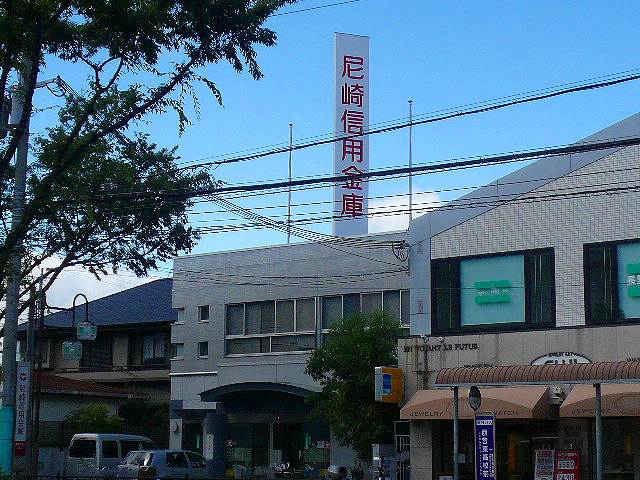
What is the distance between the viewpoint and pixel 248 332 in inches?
1526

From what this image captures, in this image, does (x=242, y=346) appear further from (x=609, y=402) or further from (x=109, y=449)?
(x=609, y=402)

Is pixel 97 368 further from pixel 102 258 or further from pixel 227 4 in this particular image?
pixel 227 4

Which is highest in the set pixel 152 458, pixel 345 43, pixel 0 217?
pixel 345 43

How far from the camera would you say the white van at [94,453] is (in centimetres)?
3506

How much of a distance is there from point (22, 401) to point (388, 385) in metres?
9.43

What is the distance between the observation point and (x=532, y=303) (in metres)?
26.7

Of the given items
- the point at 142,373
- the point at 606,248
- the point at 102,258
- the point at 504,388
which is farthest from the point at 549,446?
the point at 142,373

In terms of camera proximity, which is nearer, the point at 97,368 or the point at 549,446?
the point at 549,446

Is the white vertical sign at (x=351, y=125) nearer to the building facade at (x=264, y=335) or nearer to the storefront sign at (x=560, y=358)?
the building facade at (x=264, y=335)

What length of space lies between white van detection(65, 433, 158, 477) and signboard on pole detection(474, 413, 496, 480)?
1567 cm

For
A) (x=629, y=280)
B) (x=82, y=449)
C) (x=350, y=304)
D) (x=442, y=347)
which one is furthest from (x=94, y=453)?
(x=629, y=280)

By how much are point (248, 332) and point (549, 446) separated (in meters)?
15.2

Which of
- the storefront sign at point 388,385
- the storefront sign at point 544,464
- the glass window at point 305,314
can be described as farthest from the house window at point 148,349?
the storefront sign at point 544,464

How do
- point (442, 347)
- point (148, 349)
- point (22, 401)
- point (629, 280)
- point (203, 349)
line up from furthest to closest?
point (148, 349) → point (203, 349) → point (442, 347) → point (629, 280) → point (22, 401)
